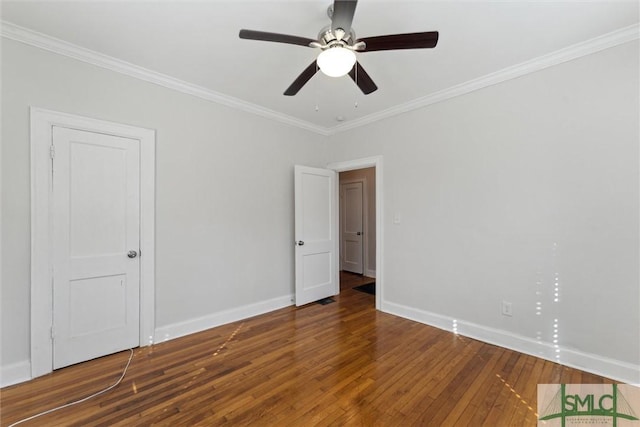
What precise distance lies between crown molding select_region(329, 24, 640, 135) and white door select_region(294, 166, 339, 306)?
4.22 feet

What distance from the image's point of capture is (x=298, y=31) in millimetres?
2119

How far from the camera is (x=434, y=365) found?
7.72 ft

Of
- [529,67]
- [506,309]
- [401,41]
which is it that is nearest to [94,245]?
[401,41]

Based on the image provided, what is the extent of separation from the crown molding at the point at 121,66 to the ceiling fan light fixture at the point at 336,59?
194 cm

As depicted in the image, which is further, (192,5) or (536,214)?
(536,214)

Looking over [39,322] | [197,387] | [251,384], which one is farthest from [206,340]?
[39,322]

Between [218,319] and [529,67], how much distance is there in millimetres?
4133

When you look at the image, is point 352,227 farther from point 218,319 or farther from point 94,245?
point 94,245

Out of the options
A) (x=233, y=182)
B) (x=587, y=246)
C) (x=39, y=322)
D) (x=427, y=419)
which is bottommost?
(x=427, y=419)

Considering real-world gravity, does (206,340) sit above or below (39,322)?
below

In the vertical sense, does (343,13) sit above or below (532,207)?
above

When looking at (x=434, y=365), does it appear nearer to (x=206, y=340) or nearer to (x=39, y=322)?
(x=206, y=340)

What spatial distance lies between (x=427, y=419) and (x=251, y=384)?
1.27 meters

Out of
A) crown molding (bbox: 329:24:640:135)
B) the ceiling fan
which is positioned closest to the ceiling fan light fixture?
the ceiling fan
